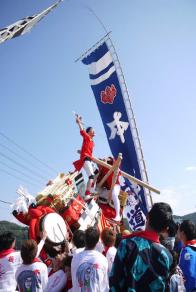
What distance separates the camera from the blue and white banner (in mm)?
10781

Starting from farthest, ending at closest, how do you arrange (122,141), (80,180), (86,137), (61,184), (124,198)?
1. (122,141)
2. (124,198)
3. (86,137)
4. (80,180)
5. (61,184)

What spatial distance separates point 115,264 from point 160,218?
510mm

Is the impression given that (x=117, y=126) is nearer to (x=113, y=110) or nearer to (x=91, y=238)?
(x=113, y=110)

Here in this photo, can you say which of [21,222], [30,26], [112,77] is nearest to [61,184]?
[21,222]

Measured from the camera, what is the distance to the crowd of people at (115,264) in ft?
8.36

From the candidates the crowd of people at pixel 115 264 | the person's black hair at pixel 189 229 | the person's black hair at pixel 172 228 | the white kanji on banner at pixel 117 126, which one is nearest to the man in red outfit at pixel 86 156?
the white kanji on banner at pixel 117 126

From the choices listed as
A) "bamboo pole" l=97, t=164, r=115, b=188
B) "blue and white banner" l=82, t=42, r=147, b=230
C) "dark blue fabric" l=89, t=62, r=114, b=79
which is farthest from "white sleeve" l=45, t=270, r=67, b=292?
"dark blue fabric" l=89, t=62, r=114, b=79

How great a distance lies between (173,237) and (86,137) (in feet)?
14.3

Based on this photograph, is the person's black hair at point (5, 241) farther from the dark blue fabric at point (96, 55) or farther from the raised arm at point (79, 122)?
the dark blue fabric at point (96, 55)

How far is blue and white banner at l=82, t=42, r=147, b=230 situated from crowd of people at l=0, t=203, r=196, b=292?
572 cm

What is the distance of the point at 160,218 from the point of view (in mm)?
2662

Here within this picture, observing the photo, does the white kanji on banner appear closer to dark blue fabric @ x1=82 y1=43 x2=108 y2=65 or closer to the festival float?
the festival float

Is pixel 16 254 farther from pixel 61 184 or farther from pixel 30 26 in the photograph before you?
pixel 30 26

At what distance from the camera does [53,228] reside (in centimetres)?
611
